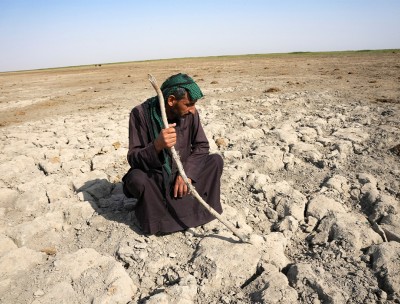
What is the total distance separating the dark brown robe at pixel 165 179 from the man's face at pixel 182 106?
129 millimetres

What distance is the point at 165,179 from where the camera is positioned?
2486 millimetres

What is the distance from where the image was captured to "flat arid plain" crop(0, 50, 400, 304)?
79.3 inches

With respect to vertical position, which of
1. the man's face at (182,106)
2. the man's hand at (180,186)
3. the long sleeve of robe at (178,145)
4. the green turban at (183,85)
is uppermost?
the green turban at (183,85)

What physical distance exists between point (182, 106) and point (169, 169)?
0.50m

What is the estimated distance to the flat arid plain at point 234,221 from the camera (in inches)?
79.3

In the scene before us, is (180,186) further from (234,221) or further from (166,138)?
(234,221)

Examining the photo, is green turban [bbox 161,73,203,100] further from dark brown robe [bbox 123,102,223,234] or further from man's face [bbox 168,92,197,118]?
dark brown robe [bbox 123,102,223,234]

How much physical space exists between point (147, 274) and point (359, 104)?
5046 mm

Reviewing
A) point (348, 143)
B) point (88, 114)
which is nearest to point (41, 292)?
point (348, 143)

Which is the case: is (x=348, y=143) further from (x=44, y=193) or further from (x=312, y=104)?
(x=44, y=193)

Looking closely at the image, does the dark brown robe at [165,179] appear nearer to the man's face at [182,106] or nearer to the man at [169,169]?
the man at [169,169]

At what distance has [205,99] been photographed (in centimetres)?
704

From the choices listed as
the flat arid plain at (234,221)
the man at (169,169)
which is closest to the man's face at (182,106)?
the man at (169,169)

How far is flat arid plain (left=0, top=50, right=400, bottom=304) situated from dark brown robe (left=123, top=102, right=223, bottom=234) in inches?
5.2
